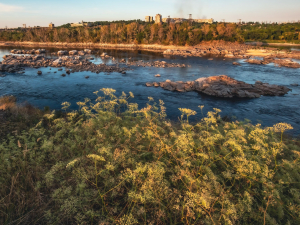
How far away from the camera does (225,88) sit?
1880cm

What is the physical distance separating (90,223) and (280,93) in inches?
903


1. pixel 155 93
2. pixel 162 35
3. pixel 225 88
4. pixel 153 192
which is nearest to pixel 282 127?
pixel 153 192

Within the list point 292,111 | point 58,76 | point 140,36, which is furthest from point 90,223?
point 140,36

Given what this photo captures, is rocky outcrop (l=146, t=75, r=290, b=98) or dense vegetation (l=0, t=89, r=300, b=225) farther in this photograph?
rocky outcrop (l=146, t=75, r=290, b=98)

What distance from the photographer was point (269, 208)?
3.01m

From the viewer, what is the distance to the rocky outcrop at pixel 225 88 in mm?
18406

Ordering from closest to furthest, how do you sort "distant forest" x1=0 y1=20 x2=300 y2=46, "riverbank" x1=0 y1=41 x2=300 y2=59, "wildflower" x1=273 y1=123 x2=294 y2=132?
"wildflower" x1=273 y1=123 x2=294 y2=132, "riverbank" x1=0 y1=41 x2=300 y2=59, "distant forest" x1=0 y1=20 x2=300 y2=46

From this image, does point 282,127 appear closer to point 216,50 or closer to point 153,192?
point 153,192

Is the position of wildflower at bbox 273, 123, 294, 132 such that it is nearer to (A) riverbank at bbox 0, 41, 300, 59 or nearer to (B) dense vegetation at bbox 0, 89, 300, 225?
(B) dense vegetation at bbox 0, 89, 300, 225

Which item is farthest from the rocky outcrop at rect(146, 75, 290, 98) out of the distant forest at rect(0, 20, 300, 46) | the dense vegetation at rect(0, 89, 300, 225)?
the distant forest at rect(0, 20, 300, 46)

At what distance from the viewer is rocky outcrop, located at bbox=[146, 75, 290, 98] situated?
18.4 metres

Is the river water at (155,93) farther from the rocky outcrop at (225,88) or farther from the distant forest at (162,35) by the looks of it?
the distant forest at (162,35)

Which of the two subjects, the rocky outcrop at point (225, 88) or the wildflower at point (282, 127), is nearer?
the wildflower at point (282, 127)

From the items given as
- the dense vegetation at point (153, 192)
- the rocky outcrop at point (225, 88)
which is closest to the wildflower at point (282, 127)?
the dense vegetation at point (153, 192)
